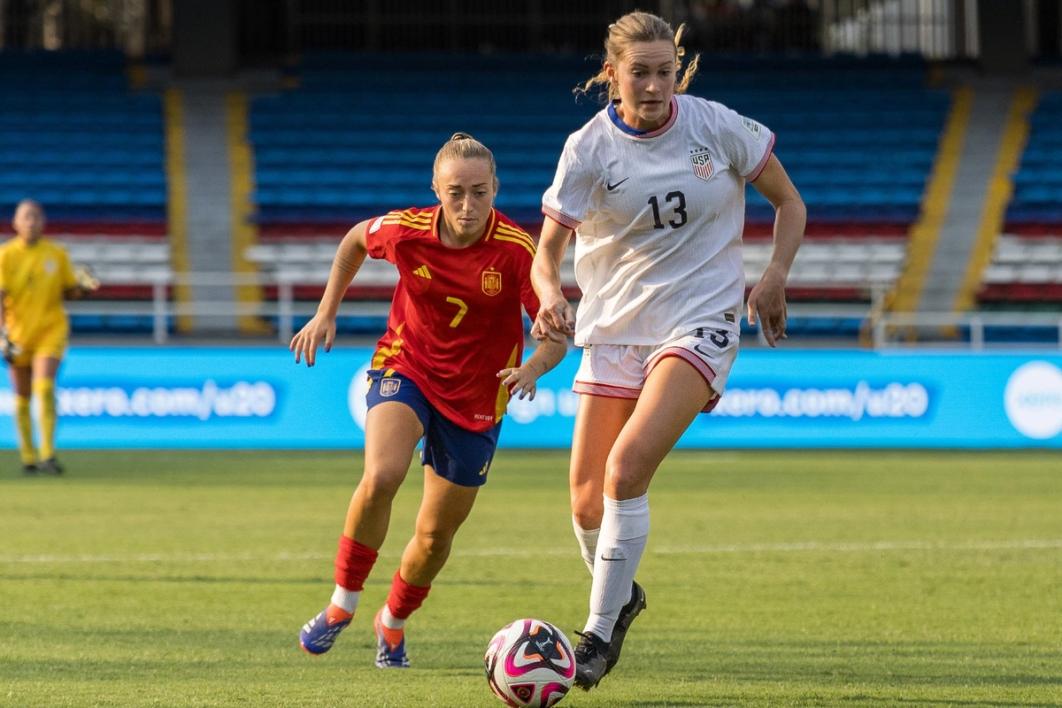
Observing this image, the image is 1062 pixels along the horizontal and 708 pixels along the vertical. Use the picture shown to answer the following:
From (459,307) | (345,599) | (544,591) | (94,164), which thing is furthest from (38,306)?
(94,164)

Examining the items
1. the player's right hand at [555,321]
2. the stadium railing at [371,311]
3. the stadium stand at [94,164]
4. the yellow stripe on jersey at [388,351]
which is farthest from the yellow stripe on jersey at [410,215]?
the stadium stand at [94,164]

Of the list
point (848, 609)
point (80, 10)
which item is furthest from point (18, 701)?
Answer: point (80, 10)

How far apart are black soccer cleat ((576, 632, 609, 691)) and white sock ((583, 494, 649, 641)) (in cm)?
5

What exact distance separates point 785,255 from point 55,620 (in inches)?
137

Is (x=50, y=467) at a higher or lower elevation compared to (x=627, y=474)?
lower

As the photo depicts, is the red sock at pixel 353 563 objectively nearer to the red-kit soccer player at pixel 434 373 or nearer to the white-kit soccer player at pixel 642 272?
the red-kit soccer player at pixel 434 373

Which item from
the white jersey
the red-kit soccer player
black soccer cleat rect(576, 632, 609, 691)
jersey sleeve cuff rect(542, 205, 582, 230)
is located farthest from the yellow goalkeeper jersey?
black soccer cleat rect(576, 632, 609, 691)

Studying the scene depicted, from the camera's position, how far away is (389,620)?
6.27 metres

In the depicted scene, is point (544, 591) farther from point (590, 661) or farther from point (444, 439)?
point (590, 661)

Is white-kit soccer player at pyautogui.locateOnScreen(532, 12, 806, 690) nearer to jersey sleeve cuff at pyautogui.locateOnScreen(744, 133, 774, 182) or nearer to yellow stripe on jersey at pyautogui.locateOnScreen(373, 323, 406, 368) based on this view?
jersey sleeve cuff at pyautogui.locateOnScreen(744, 133, 774, 182)

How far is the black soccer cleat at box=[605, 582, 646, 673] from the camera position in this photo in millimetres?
5613

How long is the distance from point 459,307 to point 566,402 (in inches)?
459

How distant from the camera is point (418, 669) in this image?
242 inches

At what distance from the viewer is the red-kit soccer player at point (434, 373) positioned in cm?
616
